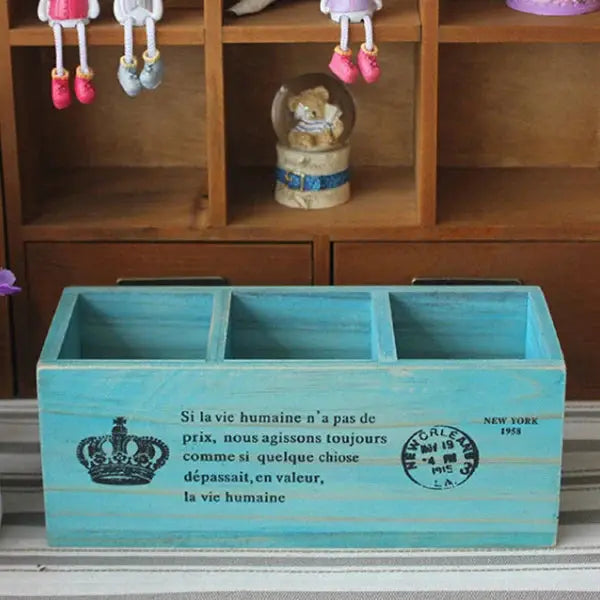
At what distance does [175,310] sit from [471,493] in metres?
0.40

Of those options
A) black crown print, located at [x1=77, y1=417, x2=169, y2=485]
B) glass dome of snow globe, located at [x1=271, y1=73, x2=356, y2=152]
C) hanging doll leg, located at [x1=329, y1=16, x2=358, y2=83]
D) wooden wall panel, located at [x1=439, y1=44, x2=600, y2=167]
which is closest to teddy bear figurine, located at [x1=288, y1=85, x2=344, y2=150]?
glass dome of snow globe, located at [x1=271, y1=73, x2=356, y2=152]

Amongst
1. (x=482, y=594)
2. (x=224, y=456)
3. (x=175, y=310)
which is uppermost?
Result: (x=175, y=310)

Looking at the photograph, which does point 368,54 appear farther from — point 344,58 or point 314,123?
point 314,123

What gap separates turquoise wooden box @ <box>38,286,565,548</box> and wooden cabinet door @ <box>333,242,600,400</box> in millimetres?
278

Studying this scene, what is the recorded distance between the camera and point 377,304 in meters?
1.54

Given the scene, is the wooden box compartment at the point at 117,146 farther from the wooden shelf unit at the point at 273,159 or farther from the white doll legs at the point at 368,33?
the white doll legs at the point at 368,33

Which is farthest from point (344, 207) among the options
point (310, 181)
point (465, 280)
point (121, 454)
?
point (121, 454)

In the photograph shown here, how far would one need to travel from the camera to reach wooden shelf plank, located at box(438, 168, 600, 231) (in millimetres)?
1765

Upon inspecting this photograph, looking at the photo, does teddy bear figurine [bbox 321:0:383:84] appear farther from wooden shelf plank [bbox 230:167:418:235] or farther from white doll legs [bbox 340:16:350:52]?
wooden shelf plank [bbox 230:167:418:235]

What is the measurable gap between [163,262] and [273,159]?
1.07 ft

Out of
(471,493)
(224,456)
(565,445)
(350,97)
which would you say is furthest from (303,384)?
(350,97)

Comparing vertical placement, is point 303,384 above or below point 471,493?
above

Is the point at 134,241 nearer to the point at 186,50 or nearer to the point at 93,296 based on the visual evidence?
the point at 93,296

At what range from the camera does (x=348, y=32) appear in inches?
64.9
